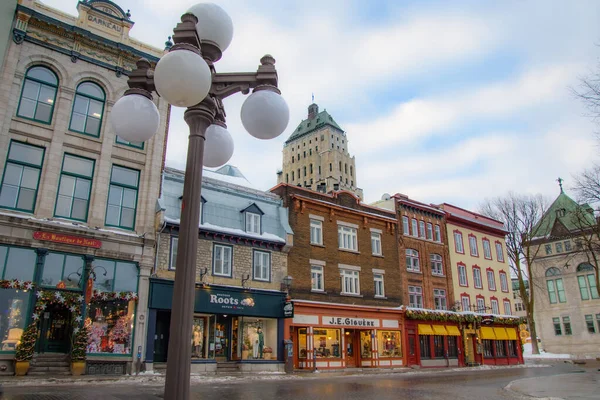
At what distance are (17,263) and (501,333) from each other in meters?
35.5

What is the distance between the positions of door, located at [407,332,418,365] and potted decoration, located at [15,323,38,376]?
2292 centimetres

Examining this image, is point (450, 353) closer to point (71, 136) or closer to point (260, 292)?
point (260, 292)

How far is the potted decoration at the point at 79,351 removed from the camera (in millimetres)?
17472

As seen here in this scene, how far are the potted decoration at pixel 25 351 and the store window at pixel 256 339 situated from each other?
9.87 meters

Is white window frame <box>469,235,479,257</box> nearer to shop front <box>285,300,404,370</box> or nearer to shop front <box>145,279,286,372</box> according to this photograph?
shop front <box>285,300,404,370</box>

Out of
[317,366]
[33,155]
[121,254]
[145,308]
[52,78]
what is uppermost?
[52,78]

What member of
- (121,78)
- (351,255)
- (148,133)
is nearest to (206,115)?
(148,133)

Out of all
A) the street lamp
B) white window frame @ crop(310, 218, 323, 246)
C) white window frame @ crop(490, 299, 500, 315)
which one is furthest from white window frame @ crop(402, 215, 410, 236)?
the street lamp

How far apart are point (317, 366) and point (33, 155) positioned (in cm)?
1832

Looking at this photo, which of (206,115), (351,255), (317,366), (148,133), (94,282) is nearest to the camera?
(206,115)

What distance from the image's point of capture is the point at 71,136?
20344 mm

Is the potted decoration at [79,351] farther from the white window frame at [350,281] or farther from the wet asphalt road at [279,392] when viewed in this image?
the white window frame at [350,281]

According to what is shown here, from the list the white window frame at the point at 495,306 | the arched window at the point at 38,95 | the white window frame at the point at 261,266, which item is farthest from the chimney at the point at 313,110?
the arched window at the point at 38,95

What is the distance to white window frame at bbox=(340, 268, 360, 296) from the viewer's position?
29.4m
